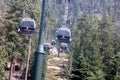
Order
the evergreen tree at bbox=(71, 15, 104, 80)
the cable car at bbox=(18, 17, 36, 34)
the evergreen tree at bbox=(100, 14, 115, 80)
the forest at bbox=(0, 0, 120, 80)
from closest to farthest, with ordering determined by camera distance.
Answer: the cable car at bbox=(18, 17, 36, 34), the evergreen tree at bbox=(71, 15, 104, 80), the forest at bbox=(0, 0, 120, 80), the evergreen tree at bbox=(100, 14, 115, 80)

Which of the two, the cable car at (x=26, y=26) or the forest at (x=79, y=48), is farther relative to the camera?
the forest at (x=79, y=48)

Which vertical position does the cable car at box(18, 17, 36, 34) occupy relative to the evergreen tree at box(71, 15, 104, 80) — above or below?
above

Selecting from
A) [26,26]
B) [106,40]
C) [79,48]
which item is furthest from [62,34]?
[106,40]

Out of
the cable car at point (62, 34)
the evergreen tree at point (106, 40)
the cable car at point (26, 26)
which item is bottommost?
the evergreen tree at point (106, 40)

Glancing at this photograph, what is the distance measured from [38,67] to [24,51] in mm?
52812

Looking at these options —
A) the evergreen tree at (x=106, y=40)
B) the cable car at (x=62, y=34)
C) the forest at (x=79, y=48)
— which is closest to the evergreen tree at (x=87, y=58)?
the forest at (x=79, y=48)

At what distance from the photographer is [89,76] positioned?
34688 mm

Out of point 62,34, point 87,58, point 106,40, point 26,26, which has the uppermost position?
point 26,26

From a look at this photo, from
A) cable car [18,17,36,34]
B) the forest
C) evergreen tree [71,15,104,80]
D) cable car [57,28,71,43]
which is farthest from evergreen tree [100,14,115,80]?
cable car [18,17,36,34]

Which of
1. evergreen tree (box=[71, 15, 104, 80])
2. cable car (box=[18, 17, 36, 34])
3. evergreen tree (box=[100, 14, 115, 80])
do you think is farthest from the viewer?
evergreen tree (box=[100, 14, 115, 80])

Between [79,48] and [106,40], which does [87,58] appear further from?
[106,40]

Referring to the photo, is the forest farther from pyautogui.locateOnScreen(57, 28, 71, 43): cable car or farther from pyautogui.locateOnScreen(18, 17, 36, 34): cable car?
pyautogui.locateOnScreen(18, 17, 36, 34): cable car

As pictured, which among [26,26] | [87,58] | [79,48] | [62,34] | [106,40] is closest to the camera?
[26,26]

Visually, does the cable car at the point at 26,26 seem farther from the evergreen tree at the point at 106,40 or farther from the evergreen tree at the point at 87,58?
the evergreen tree at the point at 106,40
